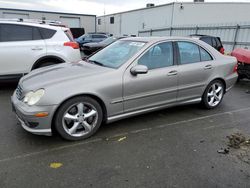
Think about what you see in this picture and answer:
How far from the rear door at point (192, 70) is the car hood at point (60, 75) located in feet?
4.95

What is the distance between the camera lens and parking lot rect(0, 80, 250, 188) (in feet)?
8.39

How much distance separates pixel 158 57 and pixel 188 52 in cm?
77

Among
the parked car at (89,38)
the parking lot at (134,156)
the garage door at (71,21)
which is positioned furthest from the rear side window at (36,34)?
the garage door at (71,21)

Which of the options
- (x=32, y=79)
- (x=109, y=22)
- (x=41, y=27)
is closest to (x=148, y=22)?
(x=109, y=22)

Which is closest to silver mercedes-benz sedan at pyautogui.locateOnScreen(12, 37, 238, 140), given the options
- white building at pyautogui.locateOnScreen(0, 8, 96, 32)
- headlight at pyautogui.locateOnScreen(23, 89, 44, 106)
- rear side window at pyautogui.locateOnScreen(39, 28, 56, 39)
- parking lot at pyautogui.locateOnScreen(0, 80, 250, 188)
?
headlight at pyautogui.locateOnScreen(23, 89, 44, 106)

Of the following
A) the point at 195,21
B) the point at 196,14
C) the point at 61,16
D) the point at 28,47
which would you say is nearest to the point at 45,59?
the point at 28,47

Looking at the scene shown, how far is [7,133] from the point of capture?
3.57 metres

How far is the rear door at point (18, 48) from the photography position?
18.4 ft

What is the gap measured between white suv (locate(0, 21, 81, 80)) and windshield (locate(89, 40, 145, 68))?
199cm

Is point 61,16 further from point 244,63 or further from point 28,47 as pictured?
point 244,63

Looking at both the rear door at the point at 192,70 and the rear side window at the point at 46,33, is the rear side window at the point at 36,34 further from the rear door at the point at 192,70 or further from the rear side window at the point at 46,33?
the rear door at the point at 192,70

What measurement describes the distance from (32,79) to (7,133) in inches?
37.7

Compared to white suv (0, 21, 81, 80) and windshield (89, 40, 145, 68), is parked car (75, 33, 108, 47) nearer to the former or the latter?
white suv (0, 21, 81, 80)

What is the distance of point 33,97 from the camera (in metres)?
3.13
